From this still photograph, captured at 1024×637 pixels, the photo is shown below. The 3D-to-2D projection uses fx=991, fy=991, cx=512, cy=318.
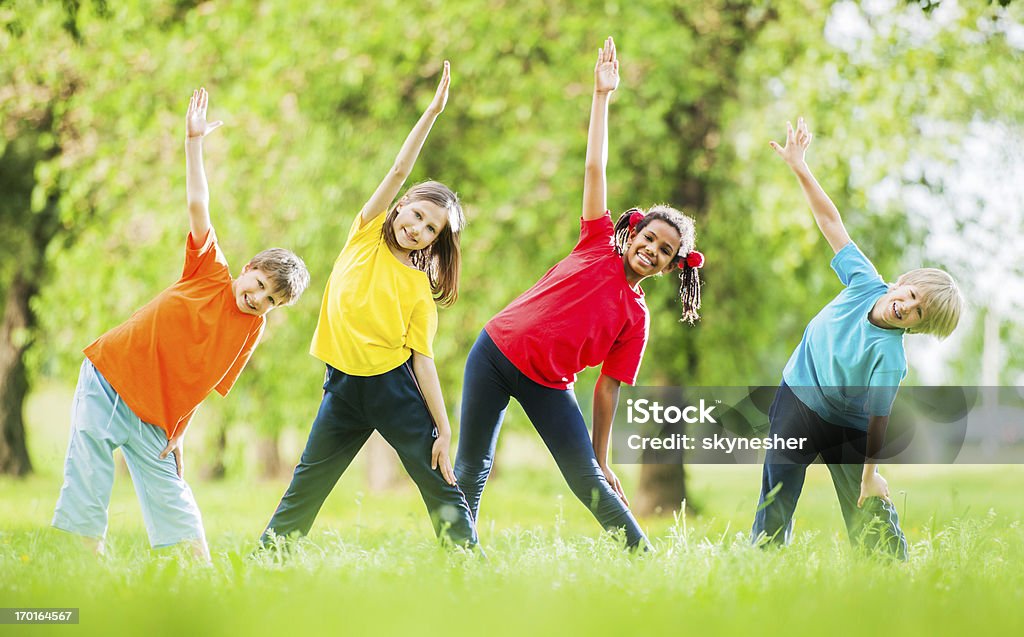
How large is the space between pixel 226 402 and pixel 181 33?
324 centimetres

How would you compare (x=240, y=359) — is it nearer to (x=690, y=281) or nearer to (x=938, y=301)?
(x=690, y=281)

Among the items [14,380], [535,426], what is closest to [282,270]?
[535,426]

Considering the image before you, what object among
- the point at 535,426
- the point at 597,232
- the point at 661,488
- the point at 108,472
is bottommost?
the point at 661,488

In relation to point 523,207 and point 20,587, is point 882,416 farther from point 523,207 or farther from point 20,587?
point 523,207

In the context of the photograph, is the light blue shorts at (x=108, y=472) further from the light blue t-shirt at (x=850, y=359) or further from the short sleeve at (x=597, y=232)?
the light blue t-shirt at (x=850, y=359)

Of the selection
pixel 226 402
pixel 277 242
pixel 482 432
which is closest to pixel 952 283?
pixel 482 432

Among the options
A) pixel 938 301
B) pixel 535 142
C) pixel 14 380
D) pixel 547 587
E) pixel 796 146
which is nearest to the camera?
pixel 547 587

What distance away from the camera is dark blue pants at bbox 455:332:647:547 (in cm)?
394

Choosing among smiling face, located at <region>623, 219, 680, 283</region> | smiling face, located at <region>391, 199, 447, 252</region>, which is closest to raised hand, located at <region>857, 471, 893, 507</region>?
smiling face, located at <region>623, 219, 680, 283</region>

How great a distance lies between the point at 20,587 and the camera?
3.33 m

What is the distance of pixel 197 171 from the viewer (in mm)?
3814

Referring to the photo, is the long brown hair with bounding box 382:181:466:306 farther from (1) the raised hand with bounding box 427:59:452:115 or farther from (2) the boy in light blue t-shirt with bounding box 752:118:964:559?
(2) the boy in light blue t-shirt with bounding box 752:118:964:559

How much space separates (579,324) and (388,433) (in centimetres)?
85

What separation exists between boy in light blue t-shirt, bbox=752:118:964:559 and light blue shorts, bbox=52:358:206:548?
2266 mm
